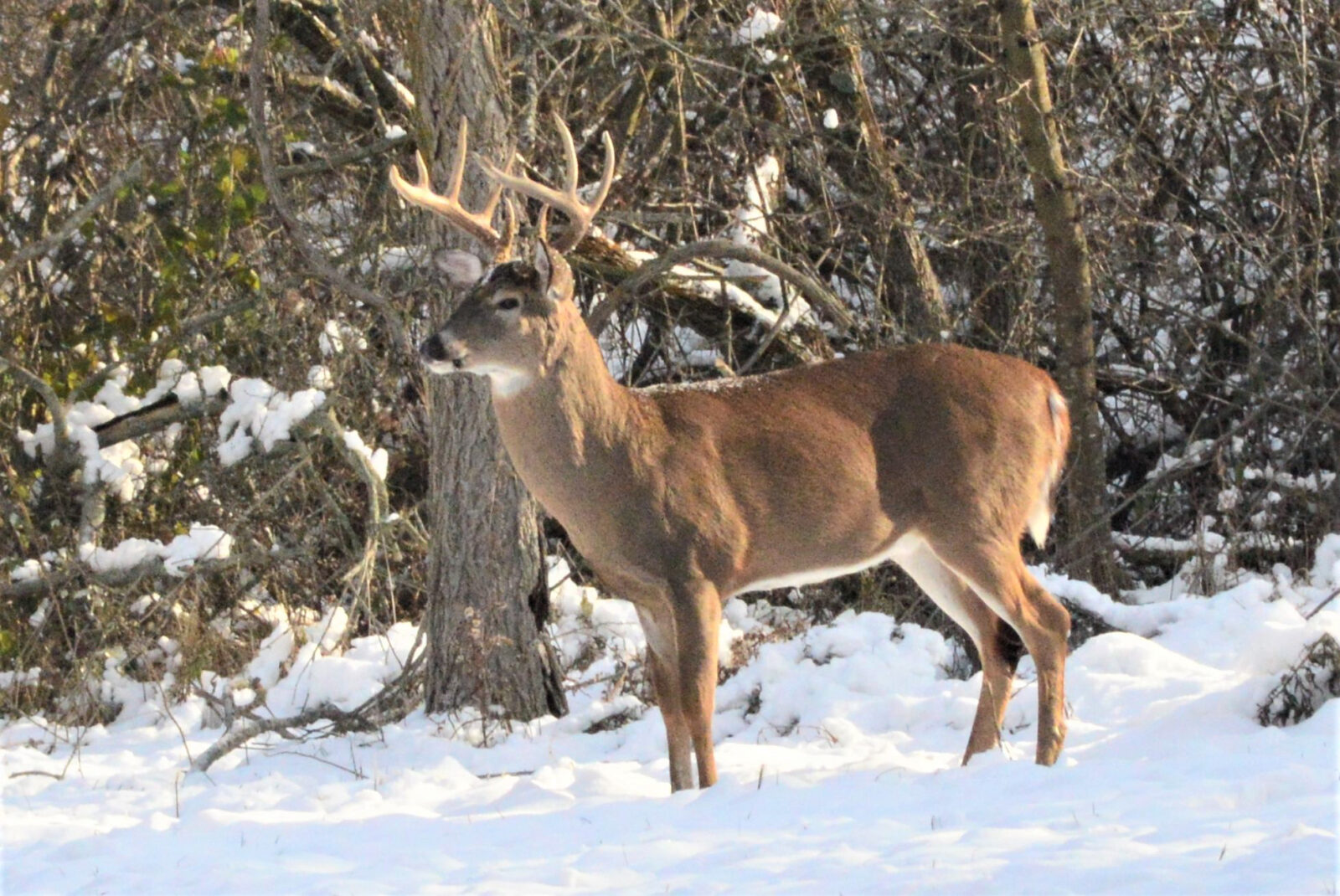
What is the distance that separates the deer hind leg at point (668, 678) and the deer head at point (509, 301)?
0.88m

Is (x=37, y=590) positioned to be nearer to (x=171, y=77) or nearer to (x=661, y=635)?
(x=171, y=77)

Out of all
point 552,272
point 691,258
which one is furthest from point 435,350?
point 691,258

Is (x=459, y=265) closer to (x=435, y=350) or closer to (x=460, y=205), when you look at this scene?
(x=460, y=205)

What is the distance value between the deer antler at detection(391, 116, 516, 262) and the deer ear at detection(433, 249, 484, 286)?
0.08m

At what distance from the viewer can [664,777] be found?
5.70 m

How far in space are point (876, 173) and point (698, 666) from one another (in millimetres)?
3883

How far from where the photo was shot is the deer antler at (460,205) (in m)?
5.55

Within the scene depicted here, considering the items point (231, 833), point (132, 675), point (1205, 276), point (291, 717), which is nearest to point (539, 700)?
point (291, 717)

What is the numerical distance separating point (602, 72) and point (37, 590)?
360 cm

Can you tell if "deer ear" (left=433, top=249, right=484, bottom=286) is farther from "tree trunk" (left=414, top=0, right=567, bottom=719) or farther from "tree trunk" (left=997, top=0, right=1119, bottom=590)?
"tree trunk" (left=997, top=0, right=1119, bottom=590)

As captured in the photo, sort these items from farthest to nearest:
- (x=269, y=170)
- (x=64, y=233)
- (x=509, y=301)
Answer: (x=64, y=233) → (x=269, y=170) → (x=509, y=301)

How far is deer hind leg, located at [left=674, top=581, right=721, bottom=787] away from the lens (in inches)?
210

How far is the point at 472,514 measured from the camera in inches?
255

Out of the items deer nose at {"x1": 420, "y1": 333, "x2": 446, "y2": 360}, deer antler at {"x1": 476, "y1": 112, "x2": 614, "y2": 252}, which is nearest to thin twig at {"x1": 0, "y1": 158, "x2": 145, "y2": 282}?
deer antler at {"x1": 476, "y1": 112, "x2": 614, "y2": 252}
